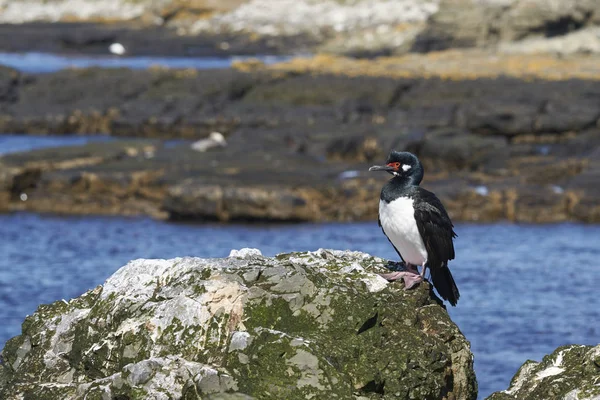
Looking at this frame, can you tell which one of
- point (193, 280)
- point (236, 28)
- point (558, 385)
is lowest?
point (236, 28)

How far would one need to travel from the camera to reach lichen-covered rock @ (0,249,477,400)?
8.00 metres

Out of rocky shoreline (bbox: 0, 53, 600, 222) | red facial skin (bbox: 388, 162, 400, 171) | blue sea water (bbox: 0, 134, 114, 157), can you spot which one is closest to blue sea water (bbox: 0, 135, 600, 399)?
rocky shoreline (bbox: 0, 53, 600, 222)

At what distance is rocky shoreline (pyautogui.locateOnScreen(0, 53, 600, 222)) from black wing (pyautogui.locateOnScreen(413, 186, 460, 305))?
22.3 meters

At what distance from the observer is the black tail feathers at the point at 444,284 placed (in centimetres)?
987

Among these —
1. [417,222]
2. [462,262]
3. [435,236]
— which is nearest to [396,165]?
[417,222]

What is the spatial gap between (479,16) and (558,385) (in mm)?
78441

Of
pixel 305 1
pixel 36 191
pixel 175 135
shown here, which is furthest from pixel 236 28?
pixel 36 191

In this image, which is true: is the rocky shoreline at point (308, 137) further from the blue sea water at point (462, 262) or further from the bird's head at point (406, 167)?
the bird's head at point (406, 167)

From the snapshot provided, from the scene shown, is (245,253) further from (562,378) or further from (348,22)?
(348,22)

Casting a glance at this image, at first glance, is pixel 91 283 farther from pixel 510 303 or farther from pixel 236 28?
pixel 236 28

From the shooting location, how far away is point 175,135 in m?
53.2

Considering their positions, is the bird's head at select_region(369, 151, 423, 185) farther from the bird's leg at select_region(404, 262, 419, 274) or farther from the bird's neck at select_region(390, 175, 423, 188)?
the bird's leg at select_region(404, 262, 419, 274)

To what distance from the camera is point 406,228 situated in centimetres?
1000

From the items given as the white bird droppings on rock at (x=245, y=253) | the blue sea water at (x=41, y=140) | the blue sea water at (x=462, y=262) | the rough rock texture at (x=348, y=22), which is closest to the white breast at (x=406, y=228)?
the white bird droppings on rock at (x=245, y=253)
